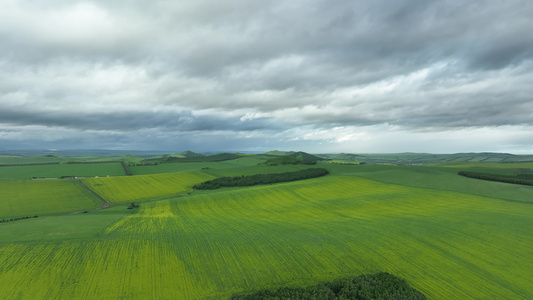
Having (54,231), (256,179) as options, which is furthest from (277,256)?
(256,179)

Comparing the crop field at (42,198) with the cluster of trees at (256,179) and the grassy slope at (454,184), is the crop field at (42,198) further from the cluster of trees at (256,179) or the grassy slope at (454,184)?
the grassy slope at (454,184)

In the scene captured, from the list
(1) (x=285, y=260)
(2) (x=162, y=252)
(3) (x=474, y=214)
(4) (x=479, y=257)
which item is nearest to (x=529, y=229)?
(3) (x=474, y=214)

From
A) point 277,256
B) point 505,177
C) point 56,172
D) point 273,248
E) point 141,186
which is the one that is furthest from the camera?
point 56,172

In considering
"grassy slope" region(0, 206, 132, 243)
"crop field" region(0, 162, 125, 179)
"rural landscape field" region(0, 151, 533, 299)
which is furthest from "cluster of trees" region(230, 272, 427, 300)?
"crop field" region(0, 162, 125, 179)

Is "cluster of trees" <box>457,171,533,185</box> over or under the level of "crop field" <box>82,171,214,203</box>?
Result: over

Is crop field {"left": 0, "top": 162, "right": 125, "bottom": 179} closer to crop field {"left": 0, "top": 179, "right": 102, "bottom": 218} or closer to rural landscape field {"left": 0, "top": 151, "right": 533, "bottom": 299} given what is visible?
crop field {"left": 0, "top": 179, "right": 102, "bottom": 218}

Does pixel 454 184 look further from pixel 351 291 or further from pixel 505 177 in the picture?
pixel 351 291
